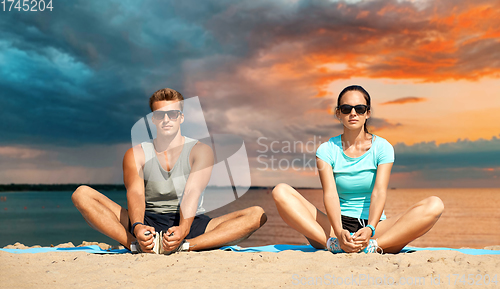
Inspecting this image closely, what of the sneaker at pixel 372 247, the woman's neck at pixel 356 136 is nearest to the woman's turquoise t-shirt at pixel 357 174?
the woman's neck at pixel 356 136

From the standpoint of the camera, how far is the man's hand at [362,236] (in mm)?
3461

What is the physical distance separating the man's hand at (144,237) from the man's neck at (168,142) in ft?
3.52

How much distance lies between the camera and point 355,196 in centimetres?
399

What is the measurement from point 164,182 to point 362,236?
2.39m

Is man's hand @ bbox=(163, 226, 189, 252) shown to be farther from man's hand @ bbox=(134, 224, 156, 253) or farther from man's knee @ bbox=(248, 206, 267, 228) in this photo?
man's knee @ bbox=(248, 206, 267, 228)

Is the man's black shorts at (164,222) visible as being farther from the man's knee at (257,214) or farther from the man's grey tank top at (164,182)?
the man's knee at (257,214)

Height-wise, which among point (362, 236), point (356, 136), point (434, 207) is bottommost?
point (362, 236)

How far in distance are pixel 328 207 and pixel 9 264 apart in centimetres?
334

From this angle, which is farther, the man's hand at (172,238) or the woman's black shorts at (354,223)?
the woman's black shorts at (354,223)

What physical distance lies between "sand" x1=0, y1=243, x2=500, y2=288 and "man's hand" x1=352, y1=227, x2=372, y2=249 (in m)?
0.14

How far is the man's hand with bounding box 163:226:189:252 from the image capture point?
3.74m

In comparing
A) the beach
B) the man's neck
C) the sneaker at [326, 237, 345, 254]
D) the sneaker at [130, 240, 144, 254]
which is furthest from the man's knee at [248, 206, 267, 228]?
the sneaker at [130, 240, 144, 254]

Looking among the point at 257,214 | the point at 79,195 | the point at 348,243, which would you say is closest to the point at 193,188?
the point at 257,214

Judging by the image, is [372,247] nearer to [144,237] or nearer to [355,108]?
[355,108]
